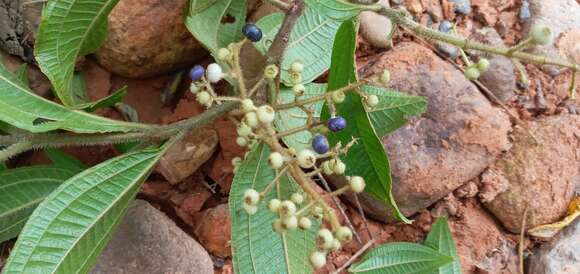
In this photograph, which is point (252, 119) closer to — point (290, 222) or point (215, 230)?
point (290, 222)

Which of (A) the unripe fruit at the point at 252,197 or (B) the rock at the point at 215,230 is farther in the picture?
(B) the rock at the point at 215,230

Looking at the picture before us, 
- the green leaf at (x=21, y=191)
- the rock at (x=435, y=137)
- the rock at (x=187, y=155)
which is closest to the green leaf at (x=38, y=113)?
the green leaf at (x=21, y=191)

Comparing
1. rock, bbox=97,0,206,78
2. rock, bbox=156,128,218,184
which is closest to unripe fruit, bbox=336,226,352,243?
rock, bbox=156,128,218,184

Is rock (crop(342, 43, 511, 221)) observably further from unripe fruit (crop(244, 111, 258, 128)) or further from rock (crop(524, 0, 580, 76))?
unripe fruit (crop(244, 111, 258, 128))

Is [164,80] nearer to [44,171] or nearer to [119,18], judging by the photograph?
[119,18]

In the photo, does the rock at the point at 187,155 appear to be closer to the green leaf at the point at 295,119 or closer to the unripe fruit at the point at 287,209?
the green leaf at the point at 295,119

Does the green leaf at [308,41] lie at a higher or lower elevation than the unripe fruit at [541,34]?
lower

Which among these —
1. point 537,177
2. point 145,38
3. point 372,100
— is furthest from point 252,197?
point 537,177

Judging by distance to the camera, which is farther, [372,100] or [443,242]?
[443,242]
